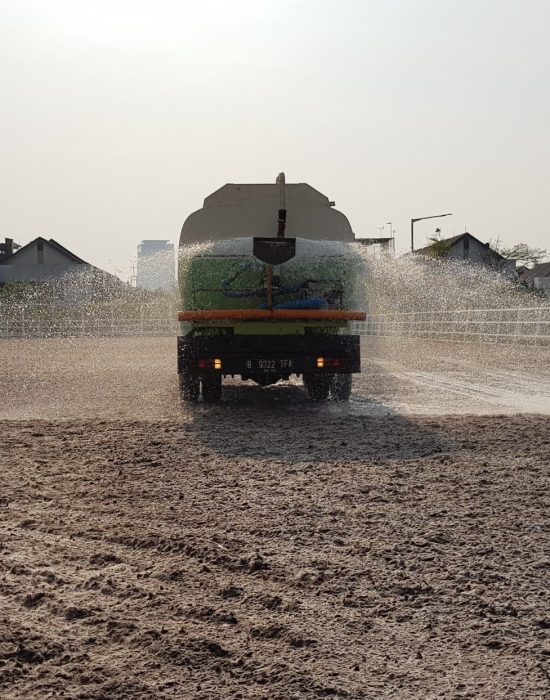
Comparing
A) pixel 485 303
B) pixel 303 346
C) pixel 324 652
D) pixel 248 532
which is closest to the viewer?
pixel 324 652

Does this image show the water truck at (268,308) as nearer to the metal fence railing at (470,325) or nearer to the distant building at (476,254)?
the metal fence railing at (470,325)

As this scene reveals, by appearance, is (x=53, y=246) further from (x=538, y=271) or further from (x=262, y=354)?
(x=262, y=354)

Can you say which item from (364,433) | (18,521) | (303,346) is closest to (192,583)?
(18,521)

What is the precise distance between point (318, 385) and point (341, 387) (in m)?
0.33

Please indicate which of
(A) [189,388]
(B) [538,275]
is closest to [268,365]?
(A) [189,388]

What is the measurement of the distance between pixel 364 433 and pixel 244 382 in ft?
24.6

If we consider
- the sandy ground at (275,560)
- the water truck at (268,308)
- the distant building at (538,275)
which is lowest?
the sandy ground at (275,560)

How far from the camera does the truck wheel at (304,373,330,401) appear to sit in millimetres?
13062

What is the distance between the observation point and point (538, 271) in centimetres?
10994

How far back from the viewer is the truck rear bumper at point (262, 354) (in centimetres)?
1180

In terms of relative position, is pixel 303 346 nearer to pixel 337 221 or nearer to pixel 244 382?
pixel 337 221

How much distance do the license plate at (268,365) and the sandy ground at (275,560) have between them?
47.7 inches

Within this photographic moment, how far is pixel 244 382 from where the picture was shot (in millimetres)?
17188

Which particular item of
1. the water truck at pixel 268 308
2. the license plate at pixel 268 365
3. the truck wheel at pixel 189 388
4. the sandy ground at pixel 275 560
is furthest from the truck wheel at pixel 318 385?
the sandy ground at pixel 275 560
